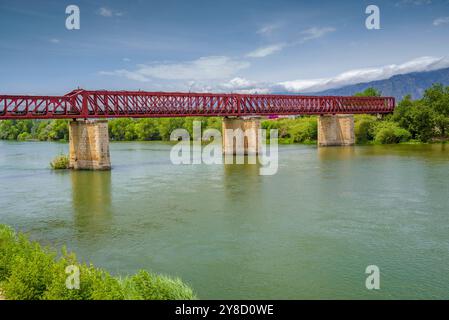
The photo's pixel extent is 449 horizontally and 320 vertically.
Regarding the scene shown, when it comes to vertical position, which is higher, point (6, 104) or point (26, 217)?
point (6, 104)

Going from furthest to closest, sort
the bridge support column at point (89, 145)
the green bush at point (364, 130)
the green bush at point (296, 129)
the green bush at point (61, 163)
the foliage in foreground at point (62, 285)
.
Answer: the green bush at point (296, 129), the green bush at point (364, 130), the green bush at point (61, 163), the bridge support column at point (89, 145), the foliage in foreground at point (62, 285)

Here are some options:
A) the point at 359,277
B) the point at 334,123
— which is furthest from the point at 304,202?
the point at 334,123

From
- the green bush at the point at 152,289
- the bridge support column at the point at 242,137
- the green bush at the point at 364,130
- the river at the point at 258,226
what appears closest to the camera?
the green bush at the point at 152,289

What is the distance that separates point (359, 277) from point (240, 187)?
812 inches

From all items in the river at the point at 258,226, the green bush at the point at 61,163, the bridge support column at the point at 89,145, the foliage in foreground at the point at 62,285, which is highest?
the bridge support column at the point at 89,145

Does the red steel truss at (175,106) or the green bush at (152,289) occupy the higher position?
the red steel truss at (175,106)

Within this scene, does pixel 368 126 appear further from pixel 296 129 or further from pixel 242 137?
pixel 242 137

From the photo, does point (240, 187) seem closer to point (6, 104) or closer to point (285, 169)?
point (285, 169)

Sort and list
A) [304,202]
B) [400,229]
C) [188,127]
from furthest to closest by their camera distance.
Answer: [188,127] → [304,202] → [400,229]

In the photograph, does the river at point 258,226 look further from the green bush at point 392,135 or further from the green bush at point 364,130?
the green bush at point 364,130

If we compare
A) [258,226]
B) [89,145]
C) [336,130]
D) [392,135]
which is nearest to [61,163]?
[89,145]

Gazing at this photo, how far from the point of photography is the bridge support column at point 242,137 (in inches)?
2488

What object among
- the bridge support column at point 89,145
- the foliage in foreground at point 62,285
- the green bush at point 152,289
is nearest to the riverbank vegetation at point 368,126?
the bridge support column at point 89,145

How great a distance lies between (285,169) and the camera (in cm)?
4656
